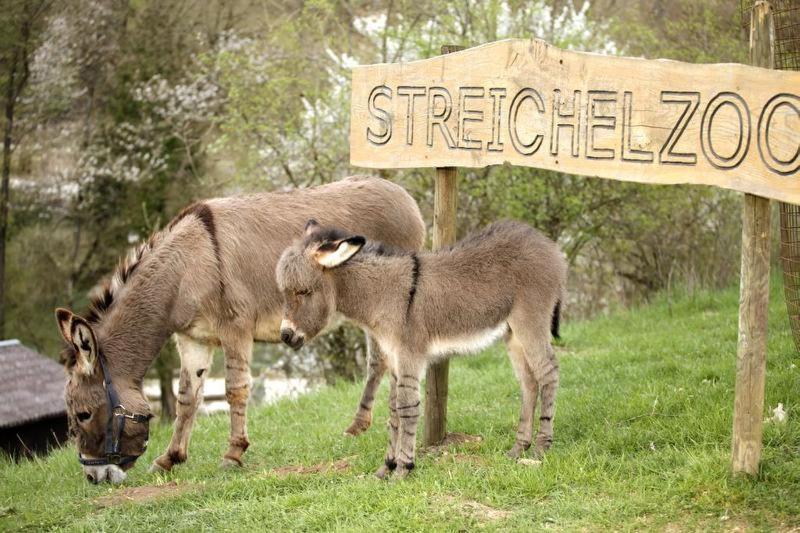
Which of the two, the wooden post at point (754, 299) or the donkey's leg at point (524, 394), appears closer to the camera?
the wooden post at point (754, 299)

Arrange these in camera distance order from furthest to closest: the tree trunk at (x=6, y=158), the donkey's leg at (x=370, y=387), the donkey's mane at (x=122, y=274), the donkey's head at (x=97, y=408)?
1. the tree trunk at (x=6, y=158)
2. the donkey's leg at (x=370, y=387)
3. the donkey's mane at (x=122, y=274)
4. the donkey's head at (x=97, y=408)

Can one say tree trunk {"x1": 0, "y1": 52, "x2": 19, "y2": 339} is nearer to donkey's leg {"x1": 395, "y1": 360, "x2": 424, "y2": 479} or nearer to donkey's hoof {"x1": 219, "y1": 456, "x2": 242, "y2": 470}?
donkey's hoof {"x1": 219, "y1": 456, "x2": 242, "y2": 470}

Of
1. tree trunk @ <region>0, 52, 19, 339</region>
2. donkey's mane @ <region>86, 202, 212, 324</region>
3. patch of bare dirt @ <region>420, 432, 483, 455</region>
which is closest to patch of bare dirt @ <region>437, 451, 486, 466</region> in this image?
patch of bare dirt @ <region>420, 432, 483, 455</region>

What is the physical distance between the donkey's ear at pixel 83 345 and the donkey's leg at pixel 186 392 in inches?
33.1

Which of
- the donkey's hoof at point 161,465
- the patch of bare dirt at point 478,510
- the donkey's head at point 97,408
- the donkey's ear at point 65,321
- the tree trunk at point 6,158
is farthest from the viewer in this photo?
the tree trunk at point 6,158

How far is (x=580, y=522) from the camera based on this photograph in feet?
16.1

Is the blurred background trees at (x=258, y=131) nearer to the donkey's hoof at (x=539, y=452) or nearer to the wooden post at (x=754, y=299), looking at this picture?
the donkey's hoof at (x=539, y=452)

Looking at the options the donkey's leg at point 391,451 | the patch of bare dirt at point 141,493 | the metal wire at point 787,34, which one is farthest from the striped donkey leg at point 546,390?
the metal wire at point 787,34

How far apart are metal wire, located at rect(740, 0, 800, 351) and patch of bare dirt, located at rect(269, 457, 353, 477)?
3662mm

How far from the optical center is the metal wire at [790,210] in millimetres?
6770

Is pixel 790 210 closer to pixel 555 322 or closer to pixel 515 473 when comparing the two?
pixel 555 322

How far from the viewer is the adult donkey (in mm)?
6359

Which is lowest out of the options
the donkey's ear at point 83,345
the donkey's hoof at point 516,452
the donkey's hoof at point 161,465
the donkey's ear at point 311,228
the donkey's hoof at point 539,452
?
the donkey's hoof at point 161,465

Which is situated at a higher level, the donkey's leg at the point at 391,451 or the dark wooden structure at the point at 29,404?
the donkey's leg at the point at 391,451
